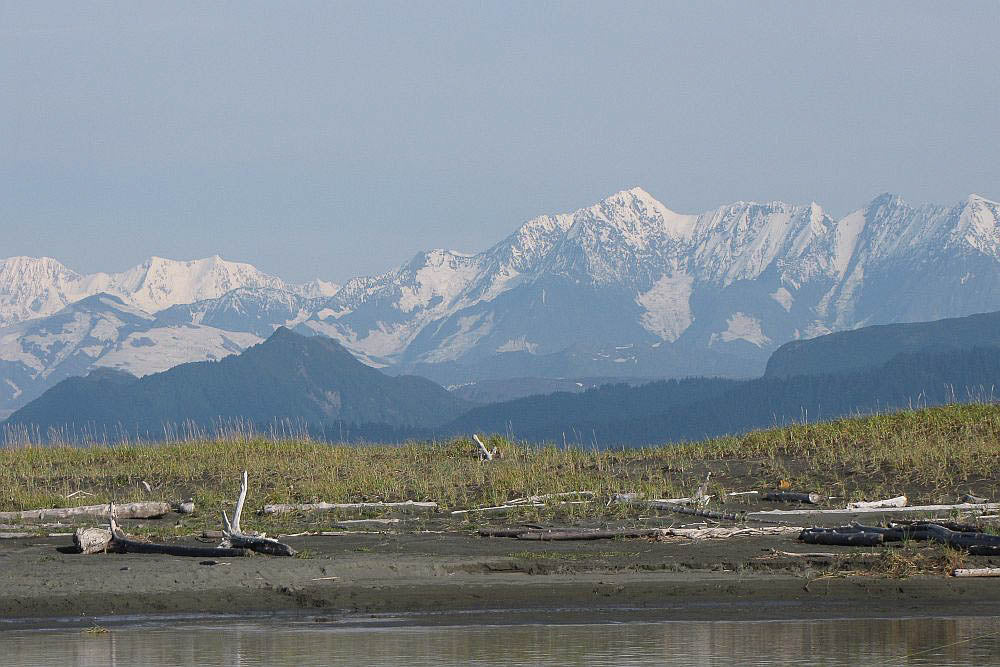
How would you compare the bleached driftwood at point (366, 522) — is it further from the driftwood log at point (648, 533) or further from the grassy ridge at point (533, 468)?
the driftwood log at point (648, 533)

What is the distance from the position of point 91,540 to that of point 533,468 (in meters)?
10.6

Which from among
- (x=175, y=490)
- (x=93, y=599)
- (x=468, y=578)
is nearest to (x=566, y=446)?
(x=175, y=490)

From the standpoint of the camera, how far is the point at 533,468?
27500 mm

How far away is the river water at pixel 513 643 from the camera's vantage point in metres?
13.8

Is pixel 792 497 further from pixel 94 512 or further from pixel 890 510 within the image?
pixel 94 512

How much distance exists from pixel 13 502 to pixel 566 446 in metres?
12.7

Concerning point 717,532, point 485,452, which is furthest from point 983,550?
point 485,452

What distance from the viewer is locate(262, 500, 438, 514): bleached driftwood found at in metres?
23.4

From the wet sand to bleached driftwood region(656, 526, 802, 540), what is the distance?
0.61 meters

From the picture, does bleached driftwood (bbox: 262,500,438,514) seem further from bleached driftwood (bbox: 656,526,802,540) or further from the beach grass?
bleached driftwood (bbox: 656,526,802,540)

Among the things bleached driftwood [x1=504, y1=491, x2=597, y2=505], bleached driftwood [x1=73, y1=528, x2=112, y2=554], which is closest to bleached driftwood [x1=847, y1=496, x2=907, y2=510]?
bleached driftwood [x1=504, y1=491, x2=597, y2=505]

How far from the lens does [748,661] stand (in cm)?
1371

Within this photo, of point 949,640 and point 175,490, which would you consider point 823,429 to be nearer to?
point 175,490

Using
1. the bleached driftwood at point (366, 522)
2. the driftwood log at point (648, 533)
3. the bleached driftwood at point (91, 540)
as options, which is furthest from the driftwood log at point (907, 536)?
the bleached driftwood at point (91, 540)
